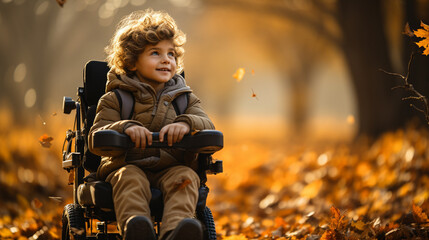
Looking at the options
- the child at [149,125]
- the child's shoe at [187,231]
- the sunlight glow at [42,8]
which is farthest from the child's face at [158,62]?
the sunlight glow at [42,8]

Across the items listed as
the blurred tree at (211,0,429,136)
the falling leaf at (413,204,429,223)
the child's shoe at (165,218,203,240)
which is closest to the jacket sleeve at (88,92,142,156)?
the child's shoe at (165,218,203,240)

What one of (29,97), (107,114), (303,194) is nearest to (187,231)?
(107,114)

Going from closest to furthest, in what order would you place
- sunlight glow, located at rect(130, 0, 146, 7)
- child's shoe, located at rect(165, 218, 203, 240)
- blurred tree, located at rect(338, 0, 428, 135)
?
child's shoe, located at rect(165, 218, 203, 240) → blurred tree, located at rect(338, 0, 428, 135) → sunlight glow, located at rect(130, 0, 146, 7)

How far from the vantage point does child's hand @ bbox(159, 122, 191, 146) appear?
3170mm

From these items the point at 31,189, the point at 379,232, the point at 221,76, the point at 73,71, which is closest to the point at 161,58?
the point at 379,232

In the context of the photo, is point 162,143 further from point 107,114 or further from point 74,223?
point 74,223

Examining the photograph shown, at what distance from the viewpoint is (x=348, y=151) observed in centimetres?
941

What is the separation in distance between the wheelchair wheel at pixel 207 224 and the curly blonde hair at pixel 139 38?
37.9 inches

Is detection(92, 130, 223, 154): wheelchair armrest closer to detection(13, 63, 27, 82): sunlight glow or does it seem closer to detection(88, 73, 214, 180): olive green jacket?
detection(88, 73, 214, 180): olive green jacket

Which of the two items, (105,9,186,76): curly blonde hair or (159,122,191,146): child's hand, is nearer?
(159,122,191,146): child's hand

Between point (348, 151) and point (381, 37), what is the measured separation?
182cm

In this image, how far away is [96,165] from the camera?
397 centimetres

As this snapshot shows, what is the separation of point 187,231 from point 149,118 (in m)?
0.89

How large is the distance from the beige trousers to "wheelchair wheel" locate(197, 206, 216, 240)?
0.93ft
